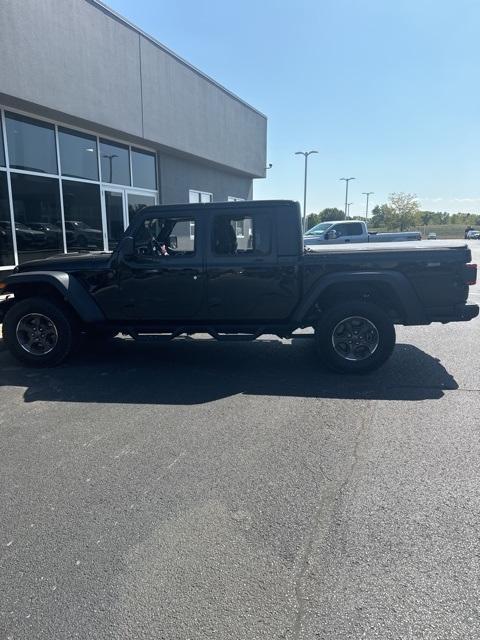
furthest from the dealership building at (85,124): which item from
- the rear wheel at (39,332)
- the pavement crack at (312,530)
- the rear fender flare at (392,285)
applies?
the pavement crack at (312,530)

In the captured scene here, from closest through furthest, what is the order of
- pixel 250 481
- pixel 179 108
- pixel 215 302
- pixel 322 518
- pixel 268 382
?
pixel 322 518, pixel 250 481, pixel 268 382, pixel 215 302, pixel 179 108

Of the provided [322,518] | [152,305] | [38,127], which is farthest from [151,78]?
[322,518]

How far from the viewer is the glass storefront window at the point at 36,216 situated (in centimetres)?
1002

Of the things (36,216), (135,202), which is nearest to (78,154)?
(36,216)

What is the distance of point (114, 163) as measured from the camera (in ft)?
43.0

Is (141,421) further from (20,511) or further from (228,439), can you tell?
(20,511)

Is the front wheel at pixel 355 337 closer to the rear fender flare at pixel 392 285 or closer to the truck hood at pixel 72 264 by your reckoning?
the rear fender flare at pixel 392 285

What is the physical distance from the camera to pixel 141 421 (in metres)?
4.32

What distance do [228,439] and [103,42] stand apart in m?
10.8

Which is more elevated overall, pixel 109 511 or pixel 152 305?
pixel 152 305

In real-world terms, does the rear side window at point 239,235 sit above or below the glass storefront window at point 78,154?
below

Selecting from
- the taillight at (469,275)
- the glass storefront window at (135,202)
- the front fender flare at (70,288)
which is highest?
the glass storefront window at (135,202)

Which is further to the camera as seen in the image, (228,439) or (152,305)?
(152,305)

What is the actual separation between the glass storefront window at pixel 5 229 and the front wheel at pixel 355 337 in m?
7.32
